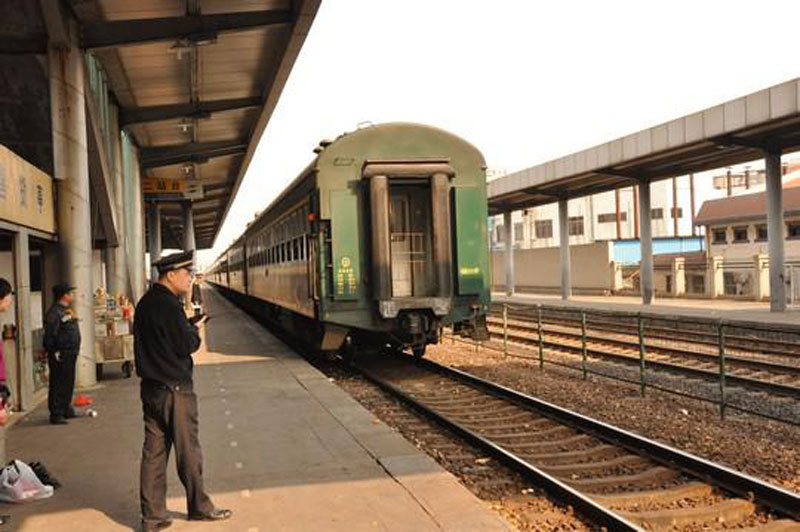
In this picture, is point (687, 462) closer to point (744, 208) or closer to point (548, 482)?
point (548, 482)

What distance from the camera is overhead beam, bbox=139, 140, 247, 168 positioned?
25266mm

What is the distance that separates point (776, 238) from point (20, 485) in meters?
21.1

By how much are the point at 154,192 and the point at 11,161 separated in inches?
706

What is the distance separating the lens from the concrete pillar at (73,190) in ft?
34.2

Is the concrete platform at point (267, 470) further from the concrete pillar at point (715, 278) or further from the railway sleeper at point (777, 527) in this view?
the concrete pillar at point (715, 278)

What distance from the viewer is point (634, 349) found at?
14695mm

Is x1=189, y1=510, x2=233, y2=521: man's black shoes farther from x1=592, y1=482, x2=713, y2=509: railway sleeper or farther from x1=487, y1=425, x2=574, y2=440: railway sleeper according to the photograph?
x1=487, y1=425, x2=574, y2=440: railway sleeper

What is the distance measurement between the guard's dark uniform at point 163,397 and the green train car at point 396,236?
21.4 ft

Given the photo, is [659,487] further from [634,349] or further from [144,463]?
[634,349]

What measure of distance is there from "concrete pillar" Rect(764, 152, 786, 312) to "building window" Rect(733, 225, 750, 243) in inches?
824

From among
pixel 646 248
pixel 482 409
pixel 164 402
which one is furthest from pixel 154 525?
pixel 646 248

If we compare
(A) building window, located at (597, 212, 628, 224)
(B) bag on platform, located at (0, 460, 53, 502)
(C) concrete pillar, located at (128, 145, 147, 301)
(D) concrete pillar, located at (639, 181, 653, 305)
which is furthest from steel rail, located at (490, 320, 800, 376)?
(A) building window, located at (597, 212, 628, 224)

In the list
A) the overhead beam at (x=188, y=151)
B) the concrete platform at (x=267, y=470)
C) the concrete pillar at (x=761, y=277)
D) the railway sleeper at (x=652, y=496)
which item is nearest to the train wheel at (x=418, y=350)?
the concrete platform at (x=267, y=470)

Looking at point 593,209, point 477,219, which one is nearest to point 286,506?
point 477,219
